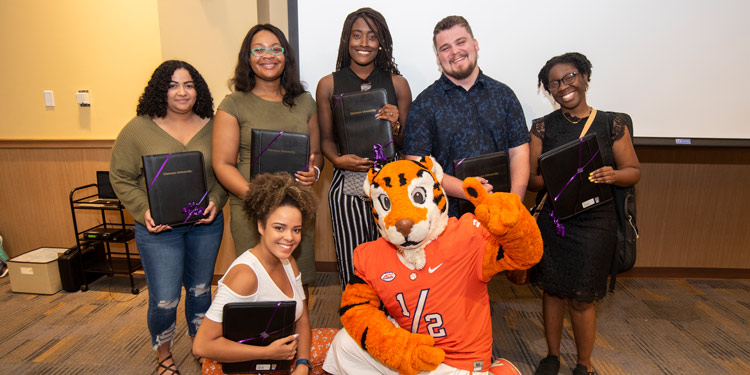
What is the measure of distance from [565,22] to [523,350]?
1.98 m

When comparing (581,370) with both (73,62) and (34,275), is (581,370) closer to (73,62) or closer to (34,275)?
(34,275)

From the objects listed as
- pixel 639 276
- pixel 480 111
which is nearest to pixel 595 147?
pixel 480 111

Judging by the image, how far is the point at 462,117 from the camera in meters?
1.83

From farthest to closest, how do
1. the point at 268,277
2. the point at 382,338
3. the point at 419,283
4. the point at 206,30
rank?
the point at 206,30, the point at 268,277, the point at 419,283, the point at 382,338

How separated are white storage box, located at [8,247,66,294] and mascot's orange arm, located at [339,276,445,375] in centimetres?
277

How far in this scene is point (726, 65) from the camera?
2520mm

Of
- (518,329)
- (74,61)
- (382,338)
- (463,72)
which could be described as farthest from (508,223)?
(74,61)

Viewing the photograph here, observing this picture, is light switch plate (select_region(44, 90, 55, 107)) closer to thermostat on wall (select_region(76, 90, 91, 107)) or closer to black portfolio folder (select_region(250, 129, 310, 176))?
thermostat on wall (select_region(76, 90, 91, 107))

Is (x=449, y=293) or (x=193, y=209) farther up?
(x=193, y=209)

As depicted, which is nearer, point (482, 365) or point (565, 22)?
point (482, 365)

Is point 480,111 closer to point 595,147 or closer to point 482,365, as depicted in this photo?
point 595,147

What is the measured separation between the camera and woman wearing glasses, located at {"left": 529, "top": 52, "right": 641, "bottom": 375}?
1849mm

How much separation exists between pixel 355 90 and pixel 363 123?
23 cm

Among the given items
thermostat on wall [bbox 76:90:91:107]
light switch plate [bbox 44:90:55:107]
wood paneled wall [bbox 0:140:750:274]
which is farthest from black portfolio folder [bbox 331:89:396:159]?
light switch plate [bbox 44:90:55:107]
